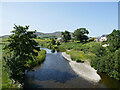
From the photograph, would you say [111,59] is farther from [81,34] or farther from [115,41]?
[81,34]

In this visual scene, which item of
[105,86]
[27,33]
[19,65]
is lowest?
[105,86]

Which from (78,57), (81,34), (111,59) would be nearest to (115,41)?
(111,59)

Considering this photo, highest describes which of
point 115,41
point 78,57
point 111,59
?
point 115,41

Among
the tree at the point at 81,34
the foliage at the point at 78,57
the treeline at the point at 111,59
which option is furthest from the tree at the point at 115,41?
the tree at the point at 81,34

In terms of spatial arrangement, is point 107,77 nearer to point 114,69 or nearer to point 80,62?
point 114,69

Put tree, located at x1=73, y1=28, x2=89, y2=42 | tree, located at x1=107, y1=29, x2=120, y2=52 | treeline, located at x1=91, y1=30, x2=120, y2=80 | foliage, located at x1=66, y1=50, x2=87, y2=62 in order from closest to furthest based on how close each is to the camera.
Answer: treeline, located at x1=91, y1=30, x2=120, y2=80 < tree, located at x1=107, y1=29, x2=120, y2=52 < foliage, located at x1=66, y1=50, x2=87, y2=62 < tree, located at x1=73, y1=28, x2=89, y2=42

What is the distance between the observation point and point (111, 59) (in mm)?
23312

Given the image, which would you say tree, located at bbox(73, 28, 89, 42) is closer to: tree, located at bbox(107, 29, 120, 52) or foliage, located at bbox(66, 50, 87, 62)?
foliage, located at bbox(66, 50, 87, 62)

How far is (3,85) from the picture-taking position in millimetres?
16531

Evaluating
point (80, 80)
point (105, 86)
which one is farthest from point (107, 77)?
point (80, 80)

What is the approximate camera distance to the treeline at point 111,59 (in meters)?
22.6

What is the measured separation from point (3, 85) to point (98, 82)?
19.4 metres

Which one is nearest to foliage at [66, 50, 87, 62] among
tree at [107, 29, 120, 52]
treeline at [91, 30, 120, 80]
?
treeline at [91, 30, 120, 80]

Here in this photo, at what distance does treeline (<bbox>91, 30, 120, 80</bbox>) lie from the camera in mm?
22594
